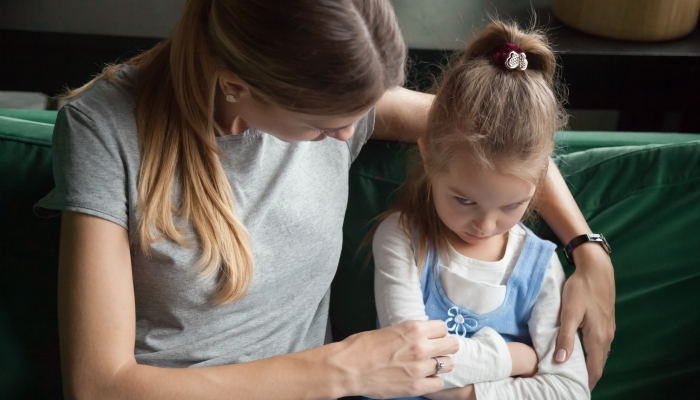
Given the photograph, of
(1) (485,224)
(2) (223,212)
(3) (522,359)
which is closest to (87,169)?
(2) (223,212)

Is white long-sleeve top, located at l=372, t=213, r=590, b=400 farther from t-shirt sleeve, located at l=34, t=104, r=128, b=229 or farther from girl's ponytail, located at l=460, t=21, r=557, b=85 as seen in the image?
t-shirt sleeve, located at l=34, t=104, r=128, b=229

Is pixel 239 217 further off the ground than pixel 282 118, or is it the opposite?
pixel 282 118

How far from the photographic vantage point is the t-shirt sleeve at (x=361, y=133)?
4.41ft

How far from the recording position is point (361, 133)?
1.36 m

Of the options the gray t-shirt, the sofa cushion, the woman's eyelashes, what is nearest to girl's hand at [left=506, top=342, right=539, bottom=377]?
the woman's eyelashes

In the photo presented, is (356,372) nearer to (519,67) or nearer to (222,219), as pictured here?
(222,219)

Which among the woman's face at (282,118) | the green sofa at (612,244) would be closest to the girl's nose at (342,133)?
the woman's face at (282,118)

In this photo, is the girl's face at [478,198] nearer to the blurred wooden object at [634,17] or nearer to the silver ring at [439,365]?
the silver ring at [439,365]

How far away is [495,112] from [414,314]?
1.27ft

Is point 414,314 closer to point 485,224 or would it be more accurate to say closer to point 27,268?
point 485,224

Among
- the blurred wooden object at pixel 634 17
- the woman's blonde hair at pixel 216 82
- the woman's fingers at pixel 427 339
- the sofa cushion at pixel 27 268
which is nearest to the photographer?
the woman's blonde hair at pixel 216 82

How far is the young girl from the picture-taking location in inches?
45.5

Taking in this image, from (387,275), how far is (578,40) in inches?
37.8

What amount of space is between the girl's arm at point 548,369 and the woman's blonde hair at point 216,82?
0.49 metres
